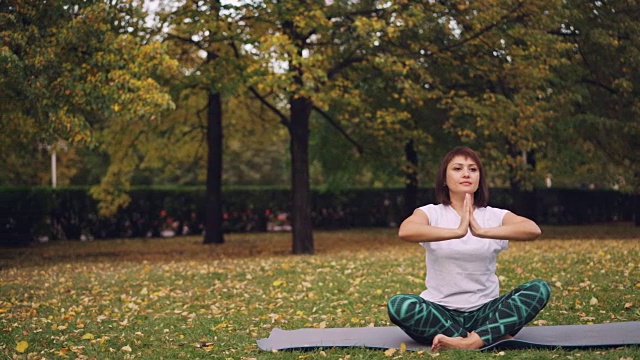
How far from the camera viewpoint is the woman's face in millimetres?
6508

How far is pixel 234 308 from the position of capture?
10547 millimetres

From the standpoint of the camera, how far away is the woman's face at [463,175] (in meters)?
6.51

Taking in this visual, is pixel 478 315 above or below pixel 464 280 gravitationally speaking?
below

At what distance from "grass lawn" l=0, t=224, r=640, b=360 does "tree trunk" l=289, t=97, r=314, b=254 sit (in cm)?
135

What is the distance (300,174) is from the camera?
1944 centimetres

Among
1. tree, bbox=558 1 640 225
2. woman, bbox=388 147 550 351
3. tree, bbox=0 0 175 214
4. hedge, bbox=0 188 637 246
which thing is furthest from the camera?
hedge, bbox=0 188 637 246

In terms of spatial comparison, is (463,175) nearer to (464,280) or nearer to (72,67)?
(464,280)

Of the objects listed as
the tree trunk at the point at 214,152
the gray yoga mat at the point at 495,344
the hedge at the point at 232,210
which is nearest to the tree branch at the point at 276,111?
the tree trunk at the point at 214,152

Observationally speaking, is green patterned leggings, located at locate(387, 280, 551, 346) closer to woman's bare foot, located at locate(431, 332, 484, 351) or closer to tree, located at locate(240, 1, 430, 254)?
woman's bare foot, located at locate(431, 332, 484, 351)

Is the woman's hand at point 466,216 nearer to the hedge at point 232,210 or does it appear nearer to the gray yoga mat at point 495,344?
the gray yoga mat at point 495,344

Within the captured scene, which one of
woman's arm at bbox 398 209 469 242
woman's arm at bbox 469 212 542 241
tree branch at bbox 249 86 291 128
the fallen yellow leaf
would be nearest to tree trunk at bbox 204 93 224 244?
tree branch at bbox 249 86 291 128

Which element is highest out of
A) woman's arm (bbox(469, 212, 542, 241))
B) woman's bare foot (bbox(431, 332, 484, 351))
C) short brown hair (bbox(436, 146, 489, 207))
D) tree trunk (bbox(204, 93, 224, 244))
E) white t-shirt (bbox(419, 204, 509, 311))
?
tree trunk (bbox(204, 93, 224, 244))

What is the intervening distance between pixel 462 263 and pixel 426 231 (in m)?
0.49

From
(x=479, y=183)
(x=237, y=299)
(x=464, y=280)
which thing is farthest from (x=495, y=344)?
(x=237, y=299)
